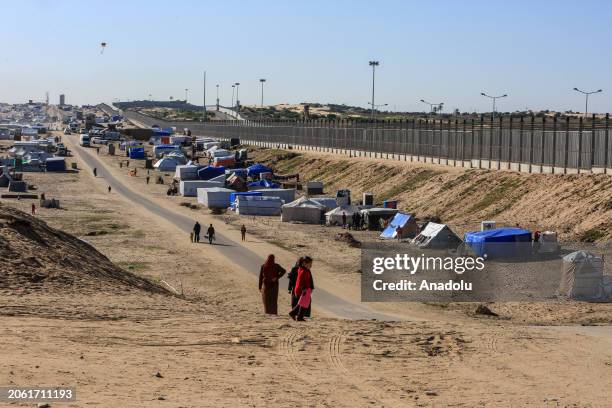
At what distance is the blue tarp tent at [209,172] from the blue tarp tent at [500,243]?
171ft

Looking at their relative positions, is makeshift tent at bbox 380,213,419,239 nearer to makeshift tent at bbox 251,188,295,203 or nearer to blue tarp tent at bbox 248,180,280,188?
makeshift tent at bbox 251,188,295,203

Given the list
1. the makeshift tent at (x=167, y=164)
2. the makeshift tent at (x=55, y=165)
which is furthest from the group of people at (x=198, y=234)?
the makeshift tent at (x=55, y=165)

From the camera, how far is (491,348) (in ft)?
60.5

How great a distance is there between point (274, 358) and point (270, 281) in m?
4.99

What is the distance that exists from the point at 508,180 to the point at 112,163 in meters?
74.9

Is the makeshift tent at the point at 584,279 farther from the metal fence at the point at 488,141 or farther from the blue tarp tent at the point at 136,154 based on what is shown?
the blue tarp tent at the point at 136,154

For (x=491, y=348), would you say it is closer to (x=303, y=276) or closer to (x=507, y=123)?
(x=303, y=276)

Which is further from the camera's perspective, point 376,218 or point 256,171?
point 256,171

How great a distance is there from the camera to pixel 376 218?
185ft

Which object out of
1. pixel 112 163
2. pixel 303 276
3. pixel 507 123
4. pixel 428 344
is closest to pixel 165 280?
pixel 303 276

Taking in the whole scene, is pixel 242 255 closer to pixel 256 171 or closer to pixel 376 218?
pixel 376 218

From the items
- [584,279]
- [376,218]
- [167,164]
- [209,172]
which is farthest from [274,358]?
[167,164]

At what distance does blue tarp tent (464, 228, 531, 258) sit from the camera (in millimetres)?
32897

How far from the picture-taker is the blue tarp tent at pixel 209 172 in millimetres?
90688
